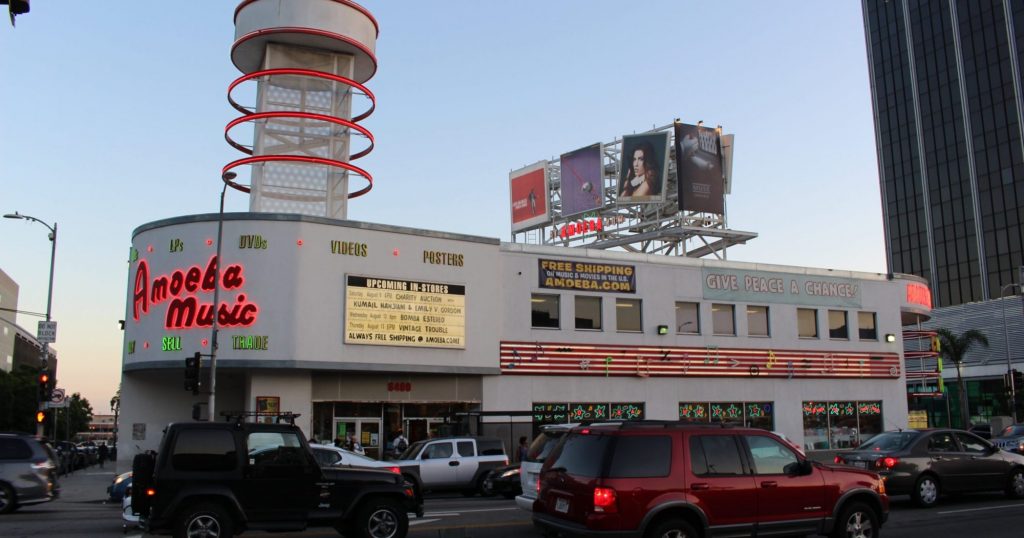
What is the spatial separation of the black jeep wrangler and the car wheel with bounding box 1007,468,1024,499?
1348 centimetres

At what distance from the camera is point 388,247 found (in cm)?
3088

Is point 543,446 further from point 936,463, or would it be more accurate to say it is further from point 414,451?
point 936,463

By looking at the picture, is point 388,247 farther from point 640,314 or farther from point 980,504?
point 980,504

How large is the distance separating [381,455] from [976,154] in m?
101

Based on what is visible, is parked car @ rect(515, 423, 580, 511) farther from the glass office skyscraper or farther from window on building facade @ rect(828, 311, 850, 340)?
the glass office skyscraper

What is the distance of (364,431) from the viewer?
3117 cm

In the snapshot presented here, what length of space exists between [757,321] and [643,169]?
1221 centimetres

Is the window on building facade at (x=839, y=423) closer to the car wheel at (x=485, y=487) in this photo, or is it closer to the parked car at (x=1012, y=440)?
the parked car at (x=1012, y=440)

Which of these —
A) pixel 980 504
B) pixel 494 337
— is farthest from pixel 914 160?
pixel 980 504

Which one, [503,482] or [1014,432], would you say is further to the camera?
[1014,432]

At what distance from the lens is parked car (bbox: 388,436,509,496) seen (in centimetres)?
2281

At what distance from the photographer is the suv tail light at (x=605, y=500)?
10305 millimetres

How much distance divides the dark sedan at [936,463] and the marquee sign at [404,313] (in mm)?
15900

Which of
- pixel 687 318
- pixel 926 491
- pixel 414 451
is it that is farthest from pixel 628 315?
pixel 926 491
